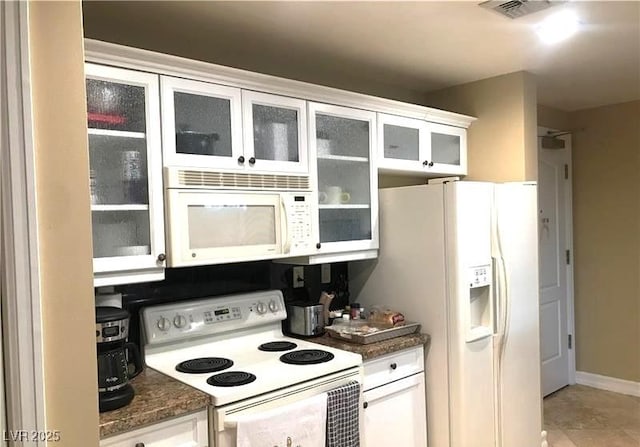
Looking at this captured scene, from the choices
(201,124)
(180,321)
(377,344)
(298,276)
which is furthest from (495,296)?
(201,124)

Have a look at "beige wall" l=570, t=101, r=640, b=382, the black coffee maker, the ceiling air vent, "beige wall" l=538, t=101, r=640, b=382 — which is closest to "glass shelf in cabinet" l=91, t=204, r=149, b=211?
the black coffee maker

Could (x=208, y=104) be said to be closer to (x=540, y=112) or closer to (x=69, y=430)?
(x=69, y=430)

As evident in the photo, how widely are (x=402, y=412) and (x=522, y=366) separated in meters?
0.83

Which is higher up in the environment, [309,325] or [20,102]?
[20,102]

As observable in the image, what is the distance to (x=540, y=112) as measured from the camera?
172 inches

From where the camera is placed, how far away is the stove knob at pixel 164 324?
2316mm

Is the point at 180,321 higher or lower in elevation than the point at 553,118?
lower

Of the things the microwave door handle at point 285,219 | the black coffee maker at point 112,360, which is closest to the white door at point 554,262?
the microwave door handle at point 285,219

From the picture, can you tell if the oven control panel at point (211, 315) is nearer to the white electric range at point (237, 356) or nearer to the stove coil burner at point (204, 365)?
the white electric range at point (237, 356)

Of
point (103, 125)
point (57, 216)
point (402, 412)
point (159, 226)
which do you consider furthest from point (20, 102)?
point (402, 412)

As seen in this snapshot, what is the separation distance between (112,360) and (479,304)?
6.34 ft

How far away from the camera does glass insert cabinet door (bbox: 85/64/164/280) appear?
6.37ft

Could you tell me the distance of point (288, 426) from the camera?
2.00 meters

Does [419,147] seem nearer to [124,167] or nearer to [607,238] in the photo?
[124,167]
